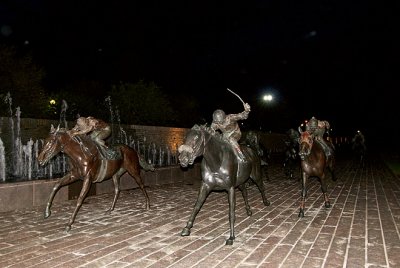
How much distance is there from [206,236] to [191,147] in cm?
172

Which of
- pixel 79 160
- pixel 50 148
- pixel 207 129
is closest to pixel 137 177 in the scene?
pixel 79 160

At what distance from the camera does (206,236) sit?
6.84 metres

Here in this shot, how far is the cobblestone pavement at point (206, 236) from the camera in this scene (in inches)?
215

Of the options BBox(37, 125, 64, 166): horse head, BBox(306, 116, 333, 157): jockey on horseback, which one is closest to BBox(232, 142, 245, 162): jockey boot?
BBox(306, 116, 333, 157): jockey on horseback

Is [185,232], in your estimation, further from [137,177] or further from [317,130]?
[317,130]

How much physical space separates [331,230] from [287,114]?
4831cm

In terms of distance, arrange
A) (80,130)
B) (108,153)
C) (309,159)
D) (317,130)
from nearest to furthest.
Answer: (80,130) → (108,153) → (309,159) → (317,130)

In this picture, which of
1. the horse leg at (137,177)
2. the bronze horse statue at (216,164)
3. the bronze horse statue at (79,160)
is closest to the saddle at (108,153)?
the bronze horse statue at (79,160)

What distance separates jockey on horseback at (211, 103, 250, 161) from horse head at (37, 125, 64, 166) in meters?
3.09

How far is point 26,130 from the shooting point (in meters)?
12.5

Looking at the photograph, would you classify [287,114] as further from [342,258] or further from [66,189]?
[342,258]

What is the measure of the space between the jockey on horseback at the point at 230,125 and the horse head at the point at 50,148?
3.09 metres

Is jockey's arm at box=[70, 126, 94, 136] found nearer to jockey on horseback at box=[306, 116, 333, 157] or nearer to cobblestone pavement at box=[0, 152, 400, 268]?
cobblestone pavement at box=[0, 152, 400, 268]

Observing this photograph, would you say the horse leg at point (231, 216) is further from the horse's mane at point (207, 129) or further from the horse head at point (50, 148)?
the horse head at point (50, 148)
